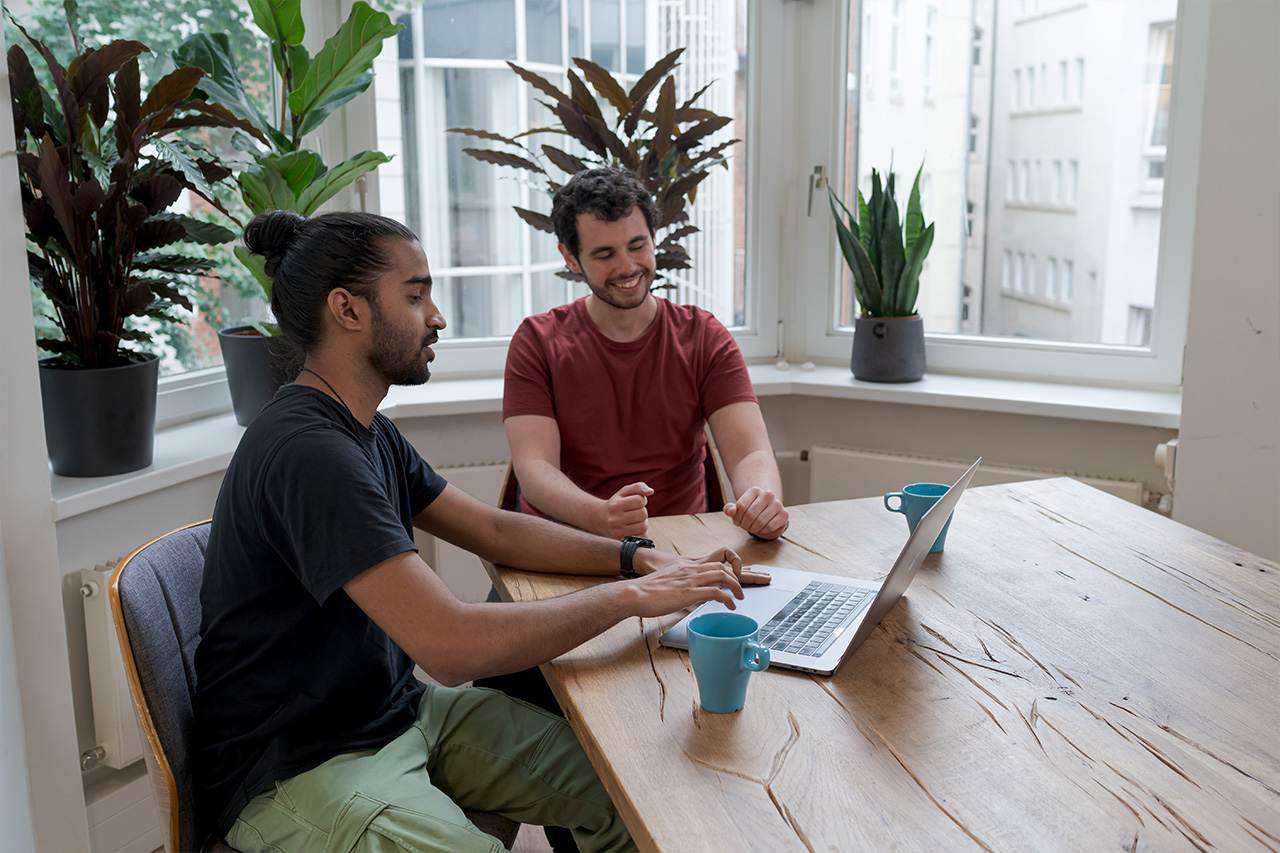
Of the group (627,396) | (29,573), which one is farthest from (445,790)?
(627,396)

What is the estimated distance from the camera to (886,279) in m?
2.91

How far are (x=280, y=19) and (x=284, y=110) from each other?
0.21 metres

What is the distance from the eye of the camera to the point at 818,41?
3102mm

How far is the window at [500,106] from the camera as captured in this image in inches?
114

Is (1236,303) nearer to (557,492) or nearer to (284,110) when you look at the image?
(557,492)

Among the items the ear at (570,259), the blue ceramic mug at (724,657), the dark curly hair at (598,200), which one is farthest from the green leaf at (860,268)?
the blue ceramic mug at (724,657)

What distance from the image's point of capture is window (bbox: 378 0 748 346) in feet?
9.51

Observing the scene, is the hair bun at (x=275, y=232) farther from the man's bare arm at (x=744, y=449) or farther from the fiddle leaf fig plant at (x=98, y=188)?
the man's bare arm at (x=744, y=449)

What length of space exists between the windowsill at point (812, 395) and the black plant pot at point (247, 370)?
0.23ft

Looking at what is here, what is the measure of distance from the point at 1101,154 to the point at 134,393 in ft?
8.52

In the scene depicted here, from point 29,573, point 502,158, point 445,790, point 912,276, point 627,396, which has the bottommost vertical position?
point 445,790

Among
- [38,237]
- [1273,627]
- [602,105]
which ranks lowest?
[1273,627]

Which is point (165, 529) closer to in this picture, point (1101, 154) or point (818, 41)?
point (818, 41)

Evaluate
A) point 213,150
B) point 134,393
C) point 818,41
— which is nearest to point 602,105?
point 818,41
